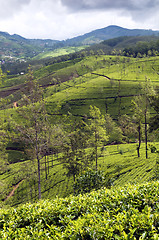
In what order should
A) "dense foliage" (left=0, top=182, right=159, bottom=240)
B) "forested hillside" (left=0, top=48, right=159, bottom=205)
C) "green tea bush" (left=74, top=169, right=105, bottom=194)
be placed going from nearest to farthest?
"dense foliage" (left=0, top=182, right=159, bottom=240) → "green tea bush" (left=74, top=169, right=105, bottom=194) → "forested hillside" (left=0, top=48, right=159, bottom=205)

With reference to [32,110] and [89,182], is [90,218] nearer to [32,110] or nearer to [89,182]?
[89,182]

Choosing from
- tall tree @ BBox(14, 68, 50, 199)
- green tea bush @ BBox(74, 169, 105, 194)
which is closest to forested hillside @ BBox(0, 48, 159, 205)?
tall tree @ BBox(14, 68, 50, 199)

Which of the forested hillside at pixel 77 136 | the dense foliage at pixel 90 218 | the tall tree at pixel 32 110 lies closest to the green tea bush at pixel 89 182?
the forested hillside at pixel 77 136

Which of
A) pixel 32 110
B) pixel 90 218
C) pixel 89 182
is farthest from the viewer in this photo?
pixel 32 110

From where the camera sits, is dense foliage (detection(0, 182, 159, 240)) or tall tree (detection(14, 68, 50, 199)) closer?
dense foliage (detection(0, 182, 159, 240))

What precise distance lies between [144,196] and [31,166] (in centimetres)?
5369

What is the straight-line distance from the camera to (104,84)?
158125mm

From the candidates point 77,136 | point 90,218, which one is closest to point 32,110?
point 77,136

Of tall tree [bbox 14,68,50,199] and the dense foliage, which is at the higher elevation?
tall tree [bbox 14,68,50,199]

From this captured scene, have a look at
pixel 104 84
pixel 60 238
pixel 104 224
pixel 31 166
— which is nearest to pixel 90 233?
pixel 104 224

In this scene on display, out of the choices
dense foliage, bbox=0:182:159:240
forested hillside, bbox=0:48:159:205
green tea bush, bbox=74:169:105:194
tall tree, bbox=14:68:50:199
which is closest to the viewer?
dense foliage, bbox=0:182:159:240

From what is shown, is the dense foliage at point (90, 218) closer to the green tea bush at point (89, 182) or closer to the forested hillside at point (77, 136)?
the green tea bush at point (89, 182)

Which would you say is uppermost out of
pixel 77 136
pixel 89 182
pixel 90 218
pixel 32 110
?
pixel 32 110

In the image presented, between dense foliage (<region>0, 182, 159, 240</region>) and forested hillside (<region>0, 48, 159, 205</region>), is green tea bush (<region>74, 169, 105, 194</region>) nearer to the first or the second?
forested hillside (<region>0, 48, 159, 205</region>)
